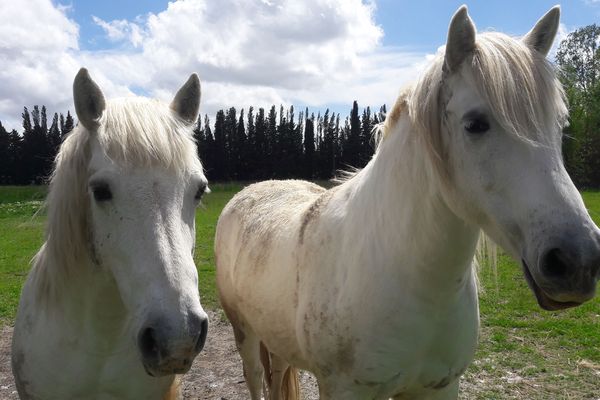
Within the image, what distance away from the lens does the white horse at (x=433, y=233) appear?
1648 millimetres

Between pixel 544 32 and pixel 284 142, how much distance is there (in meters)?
50.4

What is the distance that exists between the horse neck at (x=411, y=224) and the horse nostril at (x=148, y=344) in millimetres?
1090

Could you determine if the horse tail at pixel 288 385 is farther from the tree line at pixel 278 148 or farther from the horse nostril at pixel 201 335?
the tree line at pixel 278 148

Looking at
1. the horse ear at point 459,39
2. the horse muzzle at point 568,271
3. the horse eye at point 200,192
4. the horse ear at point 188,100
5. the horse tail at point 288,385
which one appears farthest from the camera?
the horse tail at point 288,385

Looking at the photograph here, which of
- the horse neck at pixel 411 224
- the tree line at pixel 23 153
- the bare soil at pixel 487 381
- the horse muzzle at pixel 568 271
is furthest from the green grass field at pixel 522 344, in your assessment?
the tree line at pixel 23 153

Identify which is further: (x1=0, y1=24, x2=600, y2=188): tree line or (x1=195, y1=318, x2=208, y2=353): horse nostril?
(x1=0, y1=24, x2=600, y2=188): tree line

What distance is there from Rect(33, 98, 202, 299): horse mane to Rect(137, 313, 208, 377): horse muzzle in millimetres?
638

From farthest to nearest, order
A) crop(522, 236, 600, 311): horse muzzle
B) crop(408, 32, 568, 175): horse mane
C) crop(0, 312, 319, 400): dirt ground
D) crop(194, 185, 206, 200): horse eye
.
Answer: crop(0, 312, 319, 400): dirt ground → crop(194, 185, 206, 200): horse eye → crop(408, 32, 568, 175): horse mane → crop(522, 236, 600, 311): horse muzzle

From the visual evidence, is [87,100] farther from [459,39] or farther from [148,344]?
[459,39]

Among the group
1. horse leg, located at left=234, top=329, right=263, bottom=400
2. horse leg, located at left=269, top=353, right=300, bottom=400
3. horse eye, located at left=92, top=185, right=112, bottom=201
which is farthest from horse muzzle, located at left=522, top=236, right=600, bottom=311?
horse leg, located at left=234, top=329, right=263, bottom=400

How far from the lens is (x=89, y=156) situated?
217 cm

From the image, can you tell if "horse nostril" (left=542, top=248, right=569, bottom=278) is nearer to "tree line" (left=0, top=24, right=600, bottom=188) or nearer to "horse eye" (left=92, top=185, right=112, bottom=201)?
"horse eye" (left=92, top=185, right=112, bottom=201)

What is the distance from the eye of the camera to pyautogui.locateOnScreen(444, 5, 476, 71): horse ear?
1897mm

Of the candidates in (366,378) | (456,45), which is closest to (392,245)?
(366,378)
